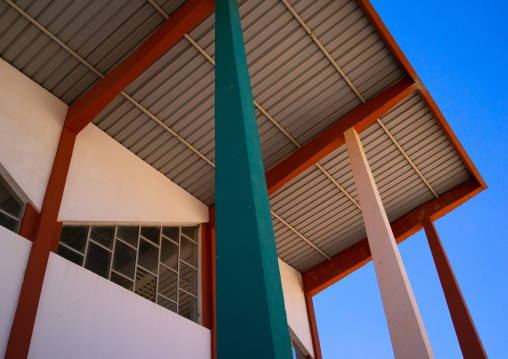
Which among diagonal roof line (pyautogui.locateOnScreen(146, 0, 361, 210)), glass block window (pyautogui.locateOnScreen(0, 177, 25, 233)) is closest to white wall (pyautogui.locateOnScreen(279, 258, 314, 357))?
diagonal roof line (pyautogui.locateOnScreen(146, 0, 361, 210))

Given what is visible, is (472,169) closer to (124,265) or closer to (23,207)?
(124,265)

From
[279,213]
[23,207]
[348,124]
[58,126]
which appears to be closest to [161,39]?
[58,126]

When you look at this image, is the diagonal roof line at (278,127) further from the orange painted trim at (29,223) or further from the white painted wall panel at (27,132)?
the orange painted trim at (29,223)

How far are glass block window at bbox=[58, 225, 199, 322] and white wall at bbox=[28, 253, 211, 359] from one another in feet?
2.24

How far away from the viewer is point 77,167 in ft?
40.5

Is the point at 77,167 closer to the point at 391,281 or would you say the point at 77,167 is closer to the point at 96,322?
the point at 96,322

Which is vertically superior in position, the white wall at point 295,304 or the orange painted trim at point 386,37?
the orange painted trim at point 386,37

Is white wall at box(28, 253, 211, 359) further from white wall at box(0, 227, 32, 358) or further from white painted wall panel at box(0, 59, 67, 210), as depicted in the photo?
white painted wall panel at box(0, 59, 67, 210)

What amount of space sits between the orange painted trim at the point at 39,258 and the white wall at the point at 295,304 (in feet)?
29.8

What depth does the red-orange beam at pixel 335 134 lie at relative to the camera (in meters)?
14.1

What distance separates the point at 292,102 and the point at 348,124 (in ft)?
5.94

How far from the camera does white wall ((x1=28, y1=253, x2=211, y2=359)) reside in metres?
9.61

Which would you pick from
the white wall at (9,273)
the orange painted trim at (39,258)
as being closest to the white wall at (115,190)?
the orange painted trim at (39,258)

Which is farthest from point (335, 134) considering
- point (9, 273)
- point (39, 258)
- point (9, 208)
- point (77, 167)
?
point (9, 273)
